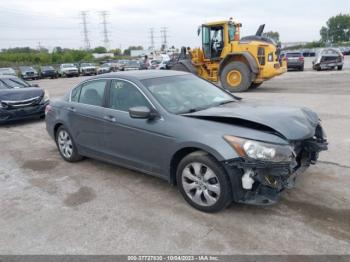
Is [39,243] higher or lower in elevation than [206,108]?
lower

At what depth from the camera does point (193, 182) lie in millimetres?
3791

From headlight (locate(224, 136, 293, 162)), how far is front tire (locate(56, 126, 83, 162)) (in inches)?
122

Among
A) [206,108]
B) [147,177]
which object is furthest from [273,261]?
[147,177]

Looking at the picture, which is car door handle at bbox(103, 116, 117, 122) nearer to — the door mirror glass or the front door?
the front door

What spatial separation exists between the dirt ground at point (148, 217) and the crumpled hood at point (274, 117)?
833 mm

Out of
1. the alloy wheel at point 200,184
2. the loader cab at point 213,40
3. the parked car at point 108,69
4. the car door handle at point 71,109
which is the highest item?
the loader cab at point 213,40

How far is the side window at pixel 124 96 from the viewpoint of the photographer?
436 centimetres

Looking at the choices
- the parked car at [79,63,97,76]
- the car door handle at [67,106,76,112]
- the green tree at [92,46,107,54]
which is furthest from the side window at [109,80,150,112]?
the green tree at [92,46,107,54]

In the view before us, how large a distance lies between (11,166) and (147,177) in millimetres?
2547

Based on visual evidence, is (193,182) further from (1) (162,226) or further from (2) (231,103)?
(2) (231,103)

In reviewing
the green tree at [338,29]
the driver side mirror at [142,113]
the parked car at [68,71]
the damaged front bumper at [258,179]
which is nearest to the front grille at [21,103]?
the driver side mirror at [142,113]

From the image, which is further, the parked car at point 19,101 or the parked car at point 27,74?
the parked car at point 27,74

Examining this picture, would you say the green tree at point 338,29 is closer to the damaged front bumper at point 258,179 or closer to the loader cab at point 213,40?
the loader cab at point 213,40

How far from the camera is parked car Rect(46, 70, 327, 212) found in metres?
3.42
